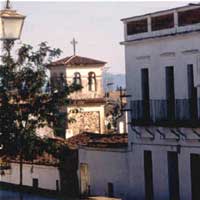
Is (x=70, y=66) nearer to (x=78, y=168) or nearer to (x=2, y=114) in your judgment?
(x=78, y=168)

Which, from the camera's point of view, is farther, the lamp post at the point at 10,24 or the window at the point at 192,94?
the window at the point at 192,94

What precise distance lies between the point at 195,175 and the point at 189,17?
176 inches

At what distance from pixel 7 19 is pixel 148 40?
1443 cm

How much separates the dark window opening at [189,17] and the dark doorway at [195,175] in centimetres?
376

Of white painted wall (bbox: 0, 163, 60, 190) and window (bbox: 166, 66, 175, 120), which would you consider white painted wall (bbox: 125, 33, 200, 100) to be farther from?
white painted wall (bbox: 0, 163, 60, 190)

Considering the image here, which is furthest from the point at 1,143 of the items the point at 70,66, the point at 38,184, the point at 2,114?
the point at 70,66

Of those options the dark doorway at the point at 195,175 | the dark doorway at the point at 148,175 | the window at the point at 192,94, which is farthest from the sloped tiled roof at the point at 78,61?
the dark doorway at the point at 195,175

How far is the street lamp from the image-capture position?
9.51 metres

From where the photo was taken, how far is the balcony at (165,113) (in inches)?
857

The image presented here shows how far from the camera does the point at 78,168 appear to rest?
27.1 m

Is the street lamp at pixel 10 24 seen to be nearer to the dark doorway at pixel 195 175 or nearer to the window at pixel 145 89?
the dark doorway at pixel 195 175

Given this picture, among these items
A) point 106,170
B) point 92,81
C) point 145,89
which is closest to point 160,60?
point 145,89

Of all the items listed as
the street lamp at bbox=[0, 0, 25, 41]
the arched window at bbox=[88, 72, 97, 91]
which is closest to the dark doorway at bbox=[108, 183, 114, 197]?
the street lamp at bbox=[0, 0, 25, 41]

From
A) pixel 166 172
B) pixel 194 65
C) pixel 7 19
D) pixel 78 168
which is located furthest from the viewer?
pixel 78 168
